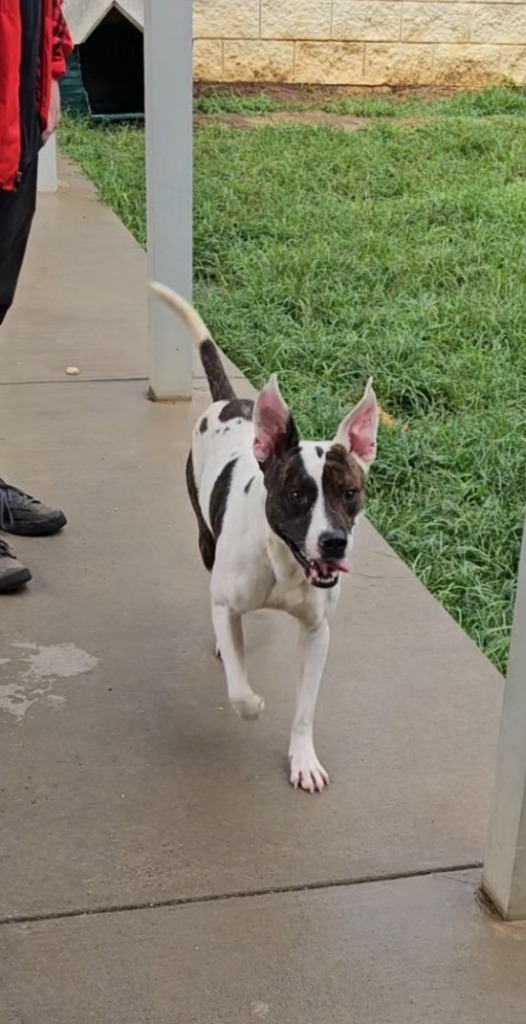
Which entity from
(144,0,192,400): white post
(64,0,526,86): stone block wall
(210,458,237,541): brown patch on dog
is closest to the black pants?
(210,458,237,541): brown patch on dog

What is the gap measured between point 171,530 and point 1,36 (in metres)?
1.69

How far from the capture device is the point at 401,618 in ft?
13.3

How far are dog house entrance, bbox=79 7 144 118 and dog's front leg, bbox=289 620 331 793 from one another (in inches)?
430

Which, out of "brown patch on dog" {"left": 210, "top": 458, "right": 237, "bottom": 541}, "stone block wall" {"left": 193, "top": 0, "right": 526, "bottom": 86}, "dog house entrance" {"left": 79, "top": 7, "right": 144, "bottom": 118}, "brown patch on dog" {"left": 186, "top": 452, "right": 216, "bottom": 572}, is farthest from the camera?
"stone block wall" {"left": 193, "top": 0, "right": 526, "bottom": 86}

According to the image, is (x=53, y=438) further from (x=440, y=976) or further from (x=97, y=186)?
(x=97, y=186)

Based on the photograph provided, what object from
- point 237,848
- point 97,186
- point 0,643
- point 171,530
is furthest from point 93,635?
point 97,186

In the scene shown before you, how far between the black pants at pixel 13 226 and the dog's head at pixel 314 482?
150 centimetres

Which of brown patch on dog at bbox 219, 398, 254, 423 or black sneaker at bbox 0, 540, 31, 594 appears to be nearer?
brown patch on dog at bbox 219, 398, 254, 423

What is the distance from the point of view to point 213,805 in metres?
3.13

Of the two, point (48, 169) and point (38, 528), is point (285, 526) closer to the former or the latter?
point (38, 528)

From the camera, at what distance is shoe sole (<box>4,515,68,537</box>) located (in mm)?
4469

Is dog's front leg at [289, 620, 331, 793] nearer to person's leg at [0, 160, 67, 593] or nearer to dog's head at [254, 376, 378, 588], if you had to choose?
dog's head at [254, 376, 378, 588]

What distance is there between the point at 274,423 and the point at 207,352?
3.70 ft

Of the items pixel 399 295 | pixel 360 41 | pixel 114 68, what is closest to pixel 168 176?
pixel 399 295
